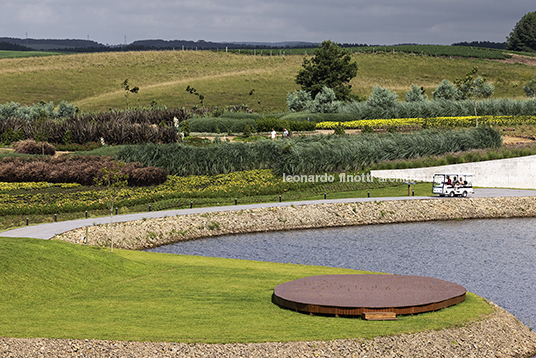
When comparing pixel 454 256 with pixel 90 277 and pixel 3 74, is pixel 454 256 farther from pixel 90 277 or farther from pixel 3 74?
pixel 3 74

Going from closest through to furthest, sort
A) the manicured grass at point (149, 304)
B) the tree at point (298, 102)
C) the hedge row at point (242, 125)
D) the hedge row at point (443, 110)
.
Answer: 1. the manicured grass at point (149, 304)
2. the hedge row at point (242, 125)
3. the hedge row at point (443, 110)
4. the tree at point (298, 102)

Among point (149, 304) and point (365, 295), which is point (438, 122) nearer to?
point (365, 295)

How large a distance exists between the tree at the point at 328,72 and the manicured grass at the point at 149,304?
220ft

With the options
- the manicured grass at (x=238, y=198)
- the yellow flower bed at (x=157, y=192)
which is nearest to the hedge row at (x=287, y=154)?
the yellow flower bed at (x=157, y=192)

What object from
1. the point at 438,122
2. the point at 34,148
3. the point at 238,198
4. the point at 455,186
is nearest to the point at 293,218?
the point at 238,198

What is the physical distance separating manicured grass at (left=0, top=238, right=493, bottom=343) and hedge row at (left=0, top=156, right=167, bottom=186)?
17.0 meters

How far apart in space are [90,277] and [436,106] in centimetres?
5370

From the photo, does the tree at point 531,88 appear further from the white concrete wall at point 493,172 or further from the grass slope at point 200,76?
the white concrete wall at point 493,172

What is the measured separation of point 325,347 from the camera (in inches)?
459

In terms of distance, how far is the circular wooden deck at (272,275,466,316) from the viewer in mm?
13367

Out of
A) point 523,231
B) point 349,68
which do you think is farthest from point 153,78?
point 523,231

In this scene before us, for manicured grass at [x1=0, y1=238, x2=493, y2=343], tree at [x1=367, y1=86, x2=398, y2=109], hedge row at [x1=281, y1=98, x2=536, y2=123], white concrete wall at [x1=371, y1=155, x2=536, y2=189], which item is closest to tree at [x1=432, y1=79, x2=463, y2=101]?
hedge row at [x1=281, y1=98, x2=536, y2=123]

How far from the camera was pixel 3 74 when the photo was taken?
360 feet

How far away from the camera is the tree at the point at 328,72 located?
8312 cm
